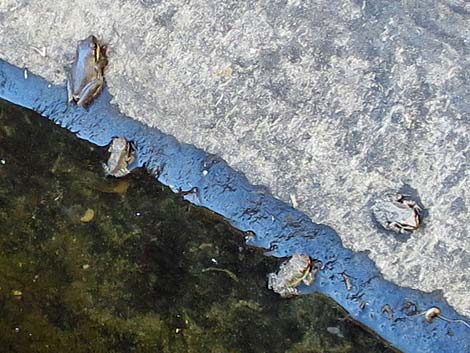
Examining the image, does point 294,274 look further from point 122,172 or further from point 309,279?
point 122,172

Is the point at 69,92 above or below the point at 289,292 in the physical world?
above

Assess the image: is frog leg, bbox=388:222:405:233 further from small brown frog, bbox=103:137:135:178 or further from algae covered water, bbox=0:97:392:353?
small brown frog, bbox=103:137:135:178

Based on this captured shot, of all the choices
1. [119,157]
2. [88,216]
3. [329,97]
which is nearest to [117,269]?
[88,216]

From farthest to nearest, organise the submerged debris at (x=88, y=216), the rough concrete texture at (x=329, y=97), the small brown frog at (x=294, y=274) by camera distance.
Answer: the submerged debris at (x=88, y=216) → the small brown frog at (x=294, y=274) → the rough concrete texture at (x=329, y=97)

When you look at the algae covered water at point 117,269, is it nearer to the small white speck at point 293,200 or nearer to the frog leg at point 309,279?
the frog leg at point 309,279

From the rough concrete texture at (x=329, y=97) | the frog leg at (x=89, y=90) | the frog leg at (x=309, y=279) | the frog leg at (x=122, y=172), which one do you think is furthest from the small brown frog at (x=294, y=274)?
the frog leg at (x=89, y=90)
